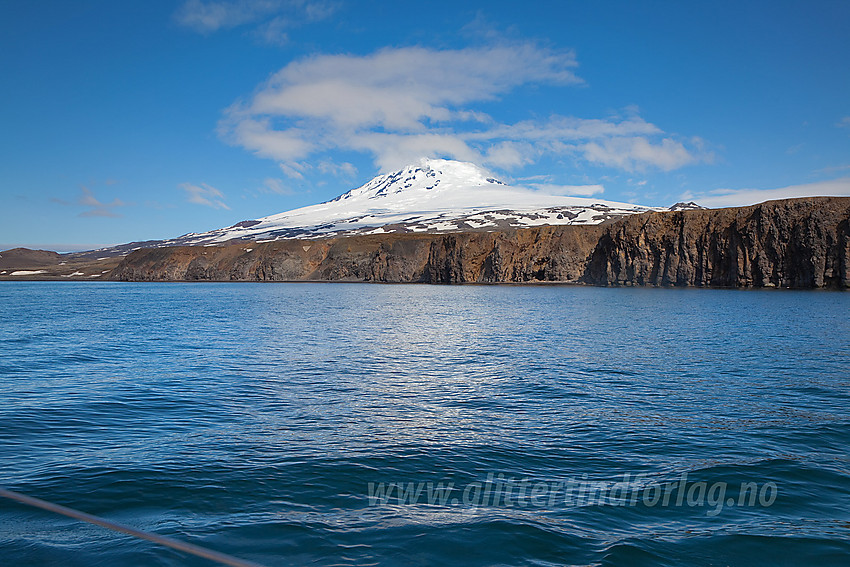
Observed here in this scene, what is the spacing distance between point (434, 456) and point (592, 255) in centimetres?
11845

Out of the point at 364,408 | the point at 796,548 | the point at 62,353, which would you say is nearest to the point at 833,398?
the point at 796,548

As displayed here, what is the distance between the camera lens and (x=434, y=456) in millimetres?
11742

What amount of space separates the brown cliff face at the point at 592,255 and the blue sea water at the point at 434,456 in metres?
80.2

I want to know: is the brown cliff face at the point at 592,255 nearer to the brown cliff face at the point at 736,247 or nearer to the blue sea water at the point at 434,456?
the brown cliff face at the point at 736,247

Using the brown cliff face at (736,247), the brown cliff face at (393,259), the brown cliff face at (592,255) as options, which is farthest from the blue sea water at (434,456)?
the brown cliff face at (393,259)

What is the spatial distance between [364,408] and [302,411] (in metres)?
1.66

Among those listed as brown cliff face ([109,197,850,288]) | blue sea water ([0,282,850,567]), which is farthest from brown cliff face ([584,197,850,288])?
blue sea water ([0,282,850,567])

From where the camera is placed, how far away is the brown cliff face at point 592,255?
93.5 metres

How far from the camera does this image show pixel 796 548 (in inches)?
321

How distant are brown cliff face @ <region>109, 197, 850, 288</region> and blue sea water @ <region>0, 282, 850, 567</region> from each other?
80189 millimetres

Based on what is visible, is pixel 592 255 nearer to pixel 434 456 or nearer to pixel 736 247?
pixel 736 247

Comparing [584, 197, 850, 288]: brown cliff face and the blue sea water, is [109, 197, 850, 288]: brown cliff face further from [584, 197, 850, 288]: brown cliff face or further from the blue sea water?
the blue sea water

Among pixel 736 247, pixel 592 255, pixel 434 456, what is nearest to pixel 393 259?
pixel 592 255

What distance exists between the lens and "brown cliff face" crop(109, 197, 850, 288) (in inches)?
3681
